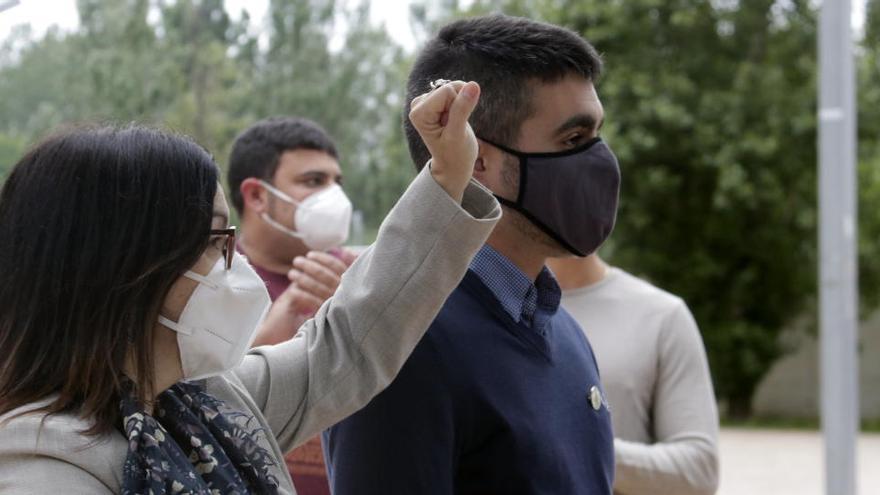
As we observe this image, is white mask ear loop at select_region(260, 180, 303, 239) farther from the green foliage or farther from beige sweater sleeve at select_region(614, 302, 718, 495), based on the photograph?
the green foliage

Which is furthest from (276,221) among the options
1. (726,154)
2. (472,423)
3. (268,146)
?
(726,154)

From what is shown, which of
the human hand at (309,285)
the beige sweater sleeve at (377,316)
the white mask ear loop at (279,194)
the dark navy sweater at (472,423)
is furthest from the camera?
the white mask ear loop at (279,194)

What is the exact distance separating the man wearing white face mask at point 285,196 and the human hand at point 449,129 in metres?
1.90

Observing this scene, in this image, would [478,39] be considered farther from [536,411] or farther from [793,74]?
[793,74]

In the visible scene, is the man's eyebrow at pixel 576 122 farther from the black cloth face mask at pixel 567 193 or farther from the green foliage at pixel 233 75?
the green foliage at pixel 233 75

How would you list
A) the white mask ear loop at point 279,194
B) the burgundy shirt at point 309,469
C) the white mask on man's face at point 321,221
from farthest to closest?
the white mask ear loop at point 279,194
the white mask on man's face at point 321,221
the burgundy shirt at point 309,469

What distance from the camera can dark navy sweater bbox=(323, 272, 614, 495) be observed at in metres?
2.03

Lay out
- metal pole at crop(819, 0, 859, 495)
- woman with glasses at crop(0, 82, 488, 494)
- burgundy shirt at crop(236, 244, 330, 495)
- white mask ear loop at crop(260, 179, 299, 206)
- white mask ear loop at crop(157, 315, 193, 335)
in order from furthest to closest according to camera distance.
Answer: metal pole at crop(819, 0, 859, 495) → white mask ear loop at crop(260, 179, 299, 206) → burgundy shirt at crop(236, 244, 330, 495) → white mask ear loop at crop(157, 315, 193, 335) → woman with glasses at crop(0, 82, 488, 494)

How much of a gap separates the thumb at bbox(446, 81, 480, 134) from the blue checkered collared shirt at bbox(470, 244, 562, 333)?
1.53 ft

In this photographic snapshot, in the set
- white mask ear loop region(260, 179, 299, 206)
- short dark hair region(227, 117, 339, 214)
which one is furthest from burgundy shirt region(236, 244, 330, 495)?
short dark hair region(227, 117, 339, 214)

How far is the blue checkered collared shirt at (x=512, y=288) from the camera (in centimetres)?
224

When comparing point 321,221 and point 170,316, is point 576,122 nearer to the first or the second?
point 170,316

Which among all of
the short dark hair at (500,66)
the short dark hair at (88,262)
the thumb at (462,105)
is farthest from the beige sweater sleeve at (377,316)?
the short dark hair at (500,66)

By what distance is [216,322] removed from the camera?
5.97 ft
